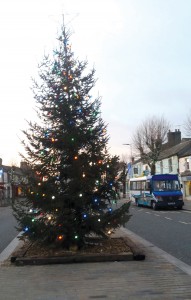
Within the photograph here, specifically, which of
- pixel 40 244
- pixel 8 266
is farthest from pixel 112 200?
pixel 8 266

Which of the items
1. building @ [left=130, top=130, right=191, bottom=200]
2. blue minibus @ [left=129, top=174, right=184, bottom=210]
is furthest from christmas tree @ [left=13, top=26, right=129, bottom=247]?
building @ [left=130, top=130, right=191, bottom=200]

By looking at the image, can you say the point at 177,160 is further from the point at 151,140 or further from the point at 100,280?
the point at 100,280

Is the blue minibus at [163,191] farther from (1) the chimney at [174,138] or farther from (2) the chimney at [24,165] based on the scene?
(1) the chimney at [174,138]

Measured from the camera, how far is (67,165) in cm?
1096

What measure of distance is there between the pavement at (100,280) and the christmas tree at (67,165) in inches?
52.6

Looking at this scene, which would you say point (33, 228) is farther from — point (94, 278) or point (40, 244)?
point (94, 278)

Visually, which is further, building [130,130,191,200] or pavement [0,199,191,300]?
building [130,130,191,200]

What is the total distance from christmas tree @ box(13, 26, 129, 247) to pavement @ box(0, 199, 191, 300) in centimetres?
134

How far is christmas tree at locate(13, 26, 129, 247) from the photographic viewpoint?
412 inches

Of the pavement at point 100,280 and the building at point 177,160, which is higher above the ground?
the building at point 177,160

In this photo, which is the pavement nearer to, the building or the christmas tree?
the christmas tree

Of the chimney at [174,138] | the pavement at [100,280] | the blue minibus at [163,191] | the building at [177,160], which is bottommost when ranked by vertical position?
the pavement at [100,280]

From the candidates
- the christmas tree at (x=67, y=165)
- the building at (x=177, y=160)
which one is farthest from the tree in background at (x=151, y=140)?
the christmas tree at (x=67, y=165)

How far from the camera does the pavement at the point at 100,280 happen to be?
6.68 m
